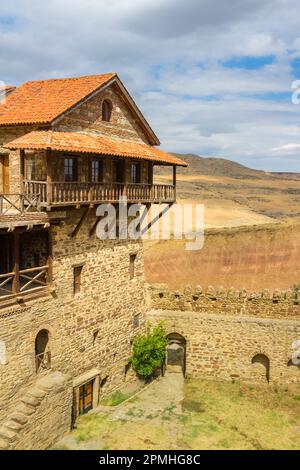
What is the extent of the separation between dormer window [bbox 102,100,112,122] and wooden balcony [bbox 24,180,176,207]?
352 cm

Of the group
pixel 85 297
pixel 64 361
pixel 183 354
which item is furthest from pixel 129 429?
pixel 183 354

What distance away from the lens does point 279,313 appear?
26953 millimetres

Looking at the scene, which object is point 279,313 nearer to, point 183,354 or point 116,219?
point 183,354

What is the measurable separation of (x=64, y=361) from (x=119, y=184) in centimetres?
888

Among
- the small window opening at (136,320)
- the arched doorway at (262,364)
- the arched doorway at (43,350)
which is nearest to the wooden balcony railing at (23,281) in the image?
the arched doorway at (43,350)

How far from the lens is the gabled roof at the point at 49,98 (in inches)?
801

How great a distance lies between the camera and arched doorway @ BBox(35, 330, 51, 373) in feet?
65.9

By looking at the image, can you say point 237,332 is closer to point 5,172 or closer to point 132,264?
point 132,264

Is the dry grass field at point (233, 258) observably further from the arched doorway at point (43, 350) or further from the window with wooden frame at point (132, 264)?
the arched doorway at point (43, 350)

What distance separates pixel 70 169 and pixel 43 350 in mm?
8251

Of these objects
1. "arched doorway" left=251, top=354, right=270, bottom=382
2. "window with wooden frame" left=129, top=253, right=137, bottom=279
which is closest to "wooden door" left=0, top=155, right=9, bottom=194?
"window with wooden frame" left=129, top=253, right=137, bottom=279

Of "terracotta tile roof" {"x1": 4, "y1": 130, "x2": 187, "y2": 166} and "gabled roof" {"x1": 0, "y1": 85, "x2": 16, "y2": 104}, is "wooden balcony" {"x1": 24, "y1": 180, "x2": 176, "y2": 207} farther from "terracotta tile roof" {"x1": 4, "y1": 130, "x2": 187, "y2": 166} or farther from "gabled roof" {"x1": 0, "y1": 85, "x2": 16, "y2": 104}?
"gabled roof" {"x1": 0, "y1": 85, "x2": 16, "y2": 104}

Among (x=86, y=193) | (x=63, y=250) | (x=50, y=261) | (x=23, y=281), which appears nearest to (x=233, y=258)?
(x=86, y=193)

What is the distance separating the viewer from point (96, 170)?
909 inches
